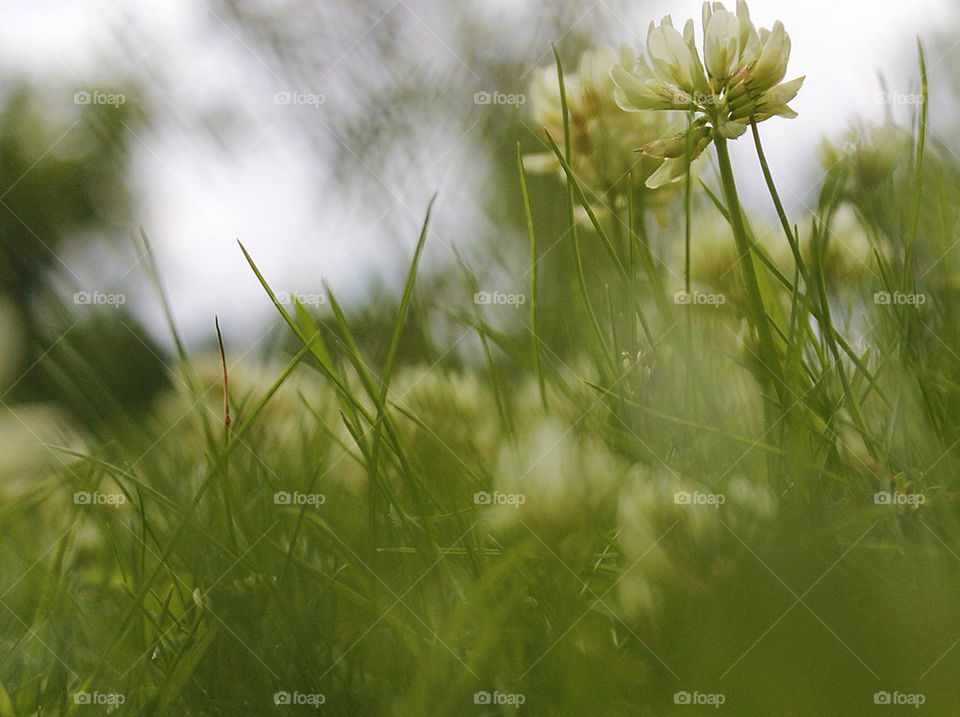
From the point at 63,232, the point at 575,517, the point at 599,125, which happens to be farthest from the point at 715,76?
the point at 63,232

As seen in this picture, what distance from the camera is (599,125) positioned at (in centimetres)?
47

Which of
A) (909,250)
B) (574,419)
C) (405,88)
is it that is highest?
(405,88)

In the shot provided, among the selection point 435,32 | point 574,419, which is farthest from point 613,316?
point 435,32

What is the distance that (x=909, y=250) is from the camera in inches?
17.8

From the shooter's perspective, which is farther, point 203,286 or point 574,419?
point 203,286

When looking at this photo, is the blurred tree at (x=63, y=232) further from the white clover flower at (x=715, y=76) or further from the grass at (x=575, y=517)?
the white clover flower at (x=715, y=76)

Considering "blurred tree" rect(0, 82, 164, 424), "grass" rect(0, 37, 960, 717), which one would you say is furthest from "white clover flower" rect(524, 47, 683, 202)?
"blurred tree" rect(0, 82, 164, 424)

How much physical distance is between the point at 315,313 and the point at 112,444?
0.19 metres

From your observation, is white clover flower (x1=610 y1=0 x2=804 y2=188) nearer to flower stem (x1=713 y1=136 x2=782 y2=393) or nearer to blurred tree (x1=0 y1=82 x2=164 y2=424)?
flower stem (x1=713 y1=136 x2=782 y2=393)

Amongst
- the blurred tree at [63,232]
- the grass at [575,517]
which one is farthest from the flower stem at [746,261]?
the blurred tree at [63,232]

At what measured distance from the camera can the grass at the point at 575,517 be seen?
0.37m

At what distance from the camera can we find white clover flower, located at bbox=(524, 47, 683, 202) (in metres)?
0.46

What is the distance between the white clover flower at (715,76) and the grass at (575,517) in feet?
0.15

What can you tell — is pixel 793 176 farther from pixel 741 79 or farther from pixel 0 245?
pixel 0 245
